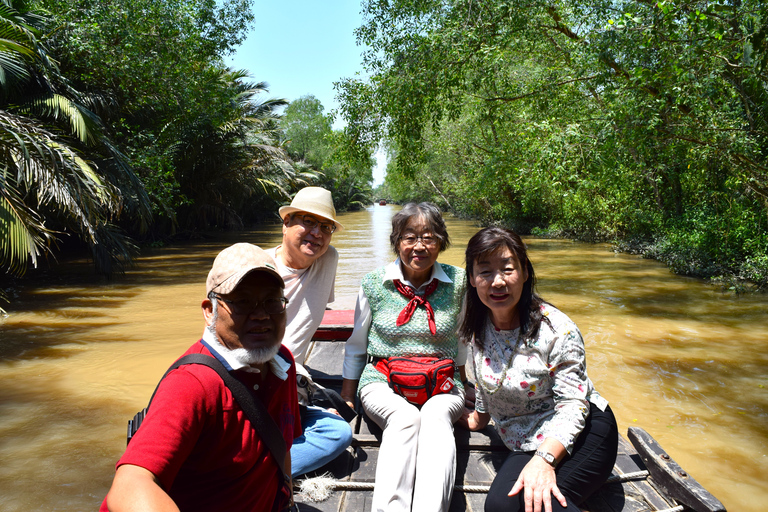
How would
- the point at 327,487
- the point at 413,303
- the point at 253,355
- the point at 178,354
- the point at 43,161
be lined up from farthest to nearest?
the point at 43,161 < the point at 178,354 < the point at 413,303 < the point at 327,487 < the point at 253,355

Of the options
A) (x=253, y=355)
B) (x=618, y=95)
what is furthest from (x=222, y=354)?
(x=618, y=95)

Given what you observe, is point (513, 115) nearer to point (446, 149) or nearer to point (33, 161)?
point (446, 149)

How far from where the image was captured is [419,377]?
9.05 ft

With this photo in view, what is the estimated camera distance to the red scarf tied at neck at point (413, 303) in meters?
2.94

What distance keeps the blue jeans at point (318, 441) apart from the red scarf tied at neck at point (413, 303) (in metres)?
0.64

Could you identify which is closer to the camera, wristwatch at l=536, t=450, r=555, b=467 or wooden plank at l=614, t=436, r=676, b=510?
wristwatch at l=536, t=450, r=555, b=467

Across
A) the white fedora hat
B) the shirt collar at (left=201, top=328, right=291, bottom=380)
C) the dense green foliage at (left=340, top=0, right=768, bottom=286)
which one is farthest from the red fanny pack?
the dense green foliage at (left=340, top=0, right=768, bottom=286)

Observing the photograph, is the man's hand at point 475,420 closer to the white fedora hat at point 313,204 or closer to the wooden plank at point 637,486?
the wooden plank at point 637,486

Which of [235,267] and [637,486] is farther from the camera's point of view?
[637,486]

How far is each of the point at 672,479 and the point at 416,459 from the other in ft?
3.82

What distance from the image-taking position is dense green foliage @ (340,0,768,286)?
7848mm

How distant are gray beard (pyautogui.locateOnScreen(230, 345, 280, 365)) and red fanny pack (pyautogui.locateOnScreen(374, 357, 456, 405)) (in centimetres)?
128

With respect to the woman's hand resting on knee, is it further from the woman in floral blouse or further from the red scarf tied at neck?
the red scarf tied at neck

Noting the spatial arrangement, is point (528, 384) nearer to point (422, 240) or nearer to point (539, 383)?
point (539, 383)
